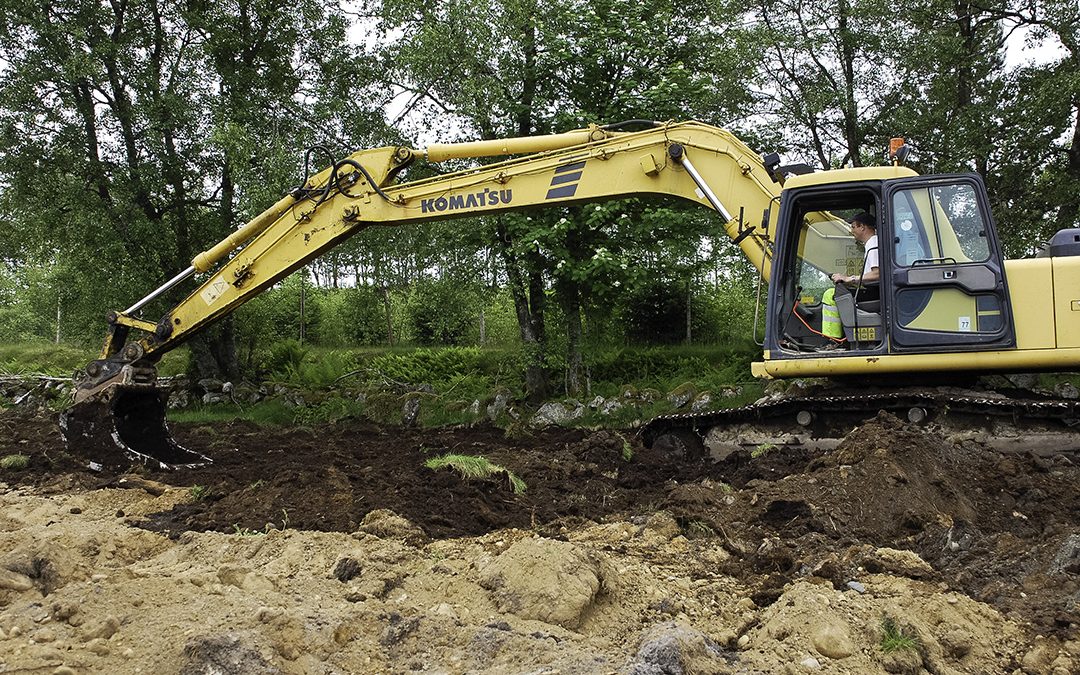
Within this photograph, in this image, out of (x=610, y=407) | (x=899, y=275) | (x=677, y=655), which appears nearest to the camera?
(x=677, y=655)

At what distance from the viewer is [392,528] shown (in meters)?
5.46

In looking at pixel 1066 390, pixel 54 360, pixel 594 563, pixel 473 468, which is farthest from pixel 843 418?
pixel 54 360

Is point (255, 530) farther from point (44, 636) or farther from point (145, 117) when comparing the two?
point (145, 117)

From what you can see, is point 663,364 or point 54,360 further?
point 54,360

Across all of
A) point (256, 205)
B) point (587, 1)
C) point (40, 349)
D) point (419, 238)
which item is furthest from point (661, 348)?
point (40, 349)

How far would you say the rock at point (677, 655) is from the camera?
3251 millimetres

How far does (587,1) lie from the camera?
12.9m

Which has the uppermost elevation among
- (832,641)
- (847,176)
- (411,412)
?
(847,176)

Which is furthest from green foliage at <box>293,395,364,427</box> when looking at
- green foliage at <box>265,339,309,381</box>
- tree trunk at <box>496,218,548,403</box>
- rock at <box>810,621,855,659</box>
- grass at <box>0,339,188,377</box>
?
rock at <box>810,621,855,659</box>

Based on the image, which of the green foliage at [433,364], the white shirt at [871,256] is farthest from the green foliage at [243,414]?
the white shirt at [871,256]

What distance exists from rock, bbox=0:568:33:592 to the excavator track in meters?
5.28

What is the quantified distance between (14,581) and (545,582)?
2727 millimetres

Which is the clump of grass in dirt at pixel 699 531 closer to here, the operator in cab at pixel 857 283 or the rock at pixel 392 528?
the rock at pixel 392 528

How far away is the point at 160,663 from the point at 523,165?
5.75 m
